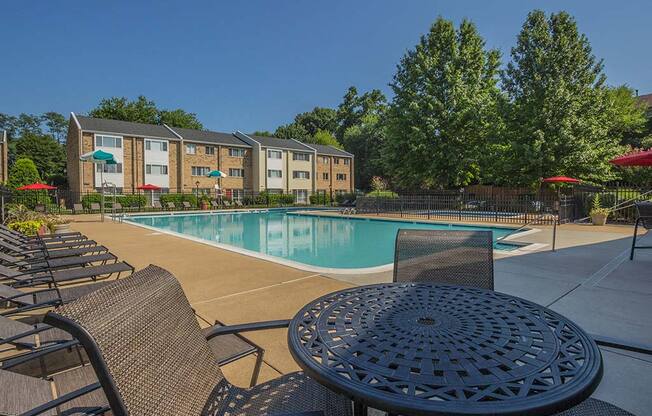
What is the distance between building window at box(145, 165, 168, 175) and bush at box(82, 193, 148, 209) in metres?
3.94

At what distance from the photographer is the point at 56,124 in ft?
190

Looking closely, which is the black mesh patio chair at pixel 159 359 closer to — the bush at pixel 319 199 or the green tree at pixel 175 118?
the bush at pixel 319 199

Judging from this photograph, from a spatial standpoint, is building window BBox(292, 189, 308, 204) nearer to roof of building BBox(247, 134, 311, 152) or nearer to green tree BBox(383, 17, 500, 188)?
roof of building BBox(247, 134, 311, 152)

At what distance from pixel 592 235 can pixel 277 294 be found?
9.77 metres

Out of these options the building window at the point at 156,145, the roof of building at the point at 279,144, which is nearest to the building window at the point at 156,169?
the building window at the point at 156,145

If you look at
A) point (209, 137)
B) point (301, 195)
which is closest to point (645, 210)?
point (209, 137)

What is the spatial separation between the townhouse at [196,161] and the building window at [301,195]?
108mm

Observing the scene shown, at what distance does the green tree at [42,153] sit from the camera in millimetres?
39688

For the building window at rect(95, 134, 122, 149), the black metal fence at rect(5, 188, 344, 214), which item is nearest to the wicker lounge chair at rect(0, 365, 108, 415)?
the black metal fence at rect(5, 188, 344, 214)

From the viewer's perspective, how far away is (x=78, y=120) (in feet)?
90.0

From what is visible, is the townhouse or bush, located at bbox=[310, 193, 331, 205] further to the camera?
bush, located at bbox=[310, 193, 331, 205]

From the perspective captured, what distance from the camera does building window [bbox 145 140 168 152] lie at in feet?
96.7

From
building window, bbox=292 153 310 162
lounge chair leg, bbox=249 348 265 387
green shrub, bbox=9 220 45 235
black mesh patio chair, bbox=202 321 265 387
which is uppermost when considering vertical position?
building window, bbox=292 153 310 162

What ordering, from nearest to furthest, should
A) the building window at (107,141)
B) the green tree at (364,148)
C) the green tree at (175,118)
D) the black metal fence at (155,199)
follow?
the black metal fence at (155,199)
the building window at (107,141)
the green tree at (364,148)
the green tree at (175,118)
